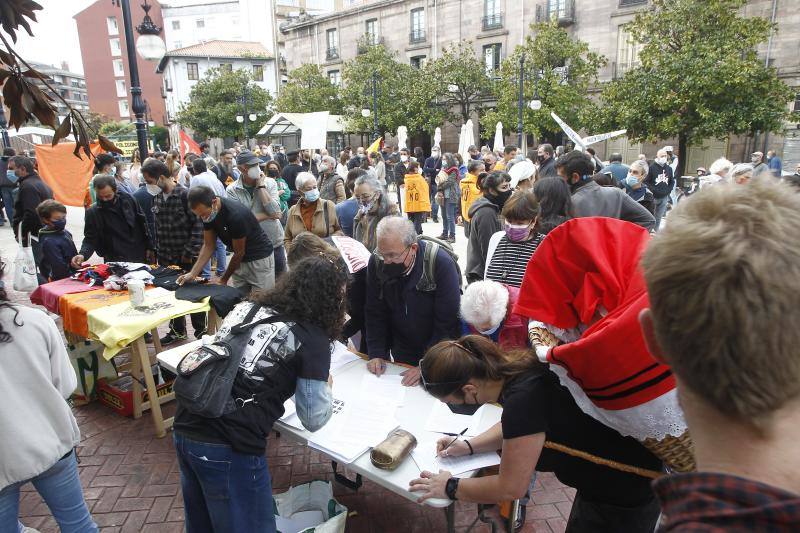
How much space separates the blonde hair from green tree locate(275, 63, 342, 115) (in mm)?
31755

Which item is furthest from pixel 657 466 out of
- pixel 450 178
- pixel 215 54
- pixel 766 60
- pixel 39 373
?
pixel 215 54

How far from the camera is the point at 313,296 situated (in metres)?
2.15

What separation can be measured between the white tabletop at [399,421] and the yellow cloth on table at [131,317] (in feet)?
1.19

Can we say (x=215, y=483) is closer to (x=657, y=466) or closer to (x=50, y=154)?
(x=657, y=466)

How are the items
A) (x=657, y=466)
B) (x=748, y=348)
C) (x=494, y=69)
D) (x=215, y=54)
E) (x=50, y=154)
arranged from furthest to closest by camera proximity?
(x=215, y=54), (x=494, y=69), (x=50, y=154), (x=657, y=466), (x=748, y=348)

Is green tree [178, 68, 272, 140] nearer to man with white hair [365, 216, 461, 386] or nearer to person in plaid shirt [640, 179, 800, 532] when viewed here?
man with white hair [365, 216, 461, 386]

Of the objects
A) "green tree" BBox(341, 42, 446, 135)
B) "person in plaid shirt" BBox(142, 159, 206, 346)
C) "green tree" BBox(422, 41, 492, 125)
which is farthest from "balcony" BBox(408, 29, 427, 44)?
"person in plaid shirt" BBox(142, 159, 206, 346)

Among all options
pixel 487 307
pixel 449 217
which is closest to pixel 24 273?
pixel 487 307

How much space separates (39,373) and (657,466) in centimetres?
249

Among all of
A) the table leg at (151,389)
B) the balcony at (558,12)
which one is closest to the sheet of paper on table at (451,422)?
the table leg at (151,389)

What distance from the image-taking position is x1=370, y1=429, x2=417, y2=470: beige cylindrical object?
2123mm

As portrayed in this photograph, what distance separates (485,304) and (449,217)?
7.79 m

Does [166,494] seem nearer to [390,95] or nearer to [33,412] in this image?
[33,412]

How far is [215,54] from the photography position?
46281 millimetres
